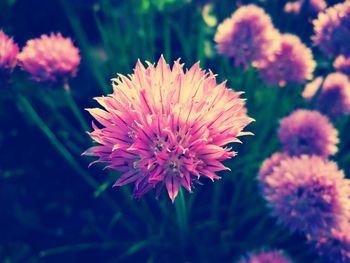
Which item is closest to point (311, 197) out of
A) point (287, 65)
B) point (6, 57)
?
point (287, 65)

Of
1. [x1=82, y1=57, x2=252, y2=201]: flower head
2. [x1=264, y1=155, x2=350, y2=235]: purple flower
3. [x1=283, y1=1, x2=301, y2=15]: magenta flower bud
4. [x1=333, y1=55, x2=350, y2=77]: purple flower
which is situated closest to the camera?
[x1=82, y1=57, x2=252, y2=201]: flower head

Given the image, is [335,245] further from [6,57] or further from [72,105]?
[6,57]


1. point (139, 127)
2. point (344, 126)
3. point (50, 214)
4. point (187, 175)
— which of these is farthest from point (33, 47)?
point (344, 126)

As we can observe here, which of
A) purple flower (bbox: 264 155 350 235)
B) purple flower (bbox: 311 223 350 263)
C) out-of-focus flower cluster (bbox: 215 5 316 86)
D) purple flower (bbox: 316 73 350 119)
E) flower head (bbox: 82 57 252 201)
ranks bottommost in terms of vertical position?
purple flower (bbox: 311 223 350 263)

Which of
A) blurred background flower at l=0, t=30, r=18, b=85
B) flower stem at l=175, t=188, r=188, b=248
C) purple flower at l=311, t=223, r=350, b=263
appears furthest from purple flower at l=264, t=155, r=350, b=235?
blurred background flower at l=0, t=30, r=18, b=85

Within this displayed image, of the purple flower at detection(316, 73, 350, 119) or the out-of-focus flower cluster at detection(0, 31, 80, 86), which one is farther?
the purple flower at detection(316, 73, 350, 119)

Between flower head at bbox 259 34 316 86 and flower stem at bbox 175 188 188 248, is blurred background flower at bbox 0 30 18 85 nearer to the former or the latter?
flower stem at bbox 175 188 188 248

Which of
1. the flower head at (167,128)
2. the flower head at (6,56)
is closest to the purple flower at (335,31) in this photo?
the flower head at (167,128)

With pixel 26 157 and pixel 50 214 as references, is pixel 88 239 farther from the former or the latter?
pixel 26 157
